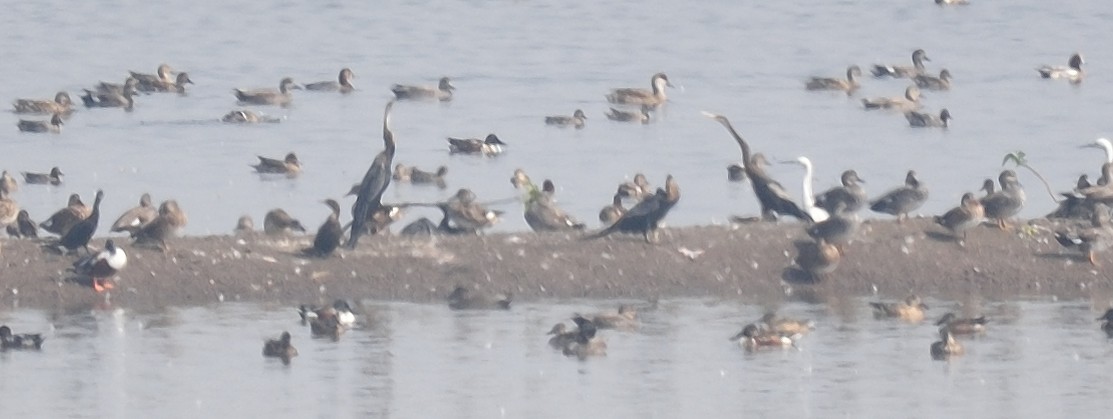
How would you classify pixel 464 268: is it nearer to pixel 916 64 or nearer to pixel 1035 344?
pixel 1035 344

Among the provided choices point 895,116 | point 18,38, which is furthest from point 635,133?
point 18,38

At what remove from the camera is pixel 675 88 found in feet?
117

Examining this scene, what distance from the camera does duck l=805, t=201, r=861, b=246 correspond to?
18.7m

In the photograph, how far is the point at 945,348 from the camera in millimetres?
16562

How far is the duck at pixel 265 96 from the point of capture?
1283 inches

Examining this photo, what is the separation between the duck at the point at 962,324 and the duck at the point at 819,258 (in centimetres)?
144

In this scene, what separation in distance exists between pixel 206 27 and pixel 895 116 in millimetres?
17687

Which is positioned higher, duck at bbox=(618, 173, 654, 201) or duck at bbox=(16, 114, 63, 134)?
duck at bbox=(618, 173, 654, 201)

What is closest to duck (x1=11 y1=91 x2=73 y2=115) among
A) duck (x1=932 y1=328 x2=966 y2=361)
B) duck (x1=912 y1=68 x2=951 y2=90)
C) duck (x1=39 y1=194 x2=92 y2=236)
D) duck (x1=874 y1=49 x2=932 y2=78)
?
duck (x1=39 y1=194 x2=92 y2=236)

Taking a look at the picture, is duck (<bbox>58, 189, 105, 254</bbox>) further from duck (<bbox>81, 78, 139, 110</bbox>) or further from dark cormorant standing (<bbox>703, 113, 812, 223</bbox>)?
duck (<bbox>81, 78, 139, 110</bbox>)

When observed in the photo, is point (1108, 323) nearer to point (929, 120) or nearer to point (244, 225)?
point (244, 225)

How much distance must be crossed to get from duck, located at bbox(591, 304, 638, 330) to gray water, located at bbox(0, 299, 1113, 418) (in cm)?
11

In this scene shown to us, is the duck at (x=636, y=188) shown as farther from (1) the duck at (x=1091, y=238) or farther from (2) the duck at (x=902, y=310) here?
(2) the duck at (x=902, y=310)

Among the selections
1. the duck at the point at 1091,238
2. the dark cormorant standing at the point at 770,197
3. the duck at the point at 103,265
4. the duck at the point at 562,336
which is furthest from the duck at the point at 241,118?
the duck at the point at 562,336
